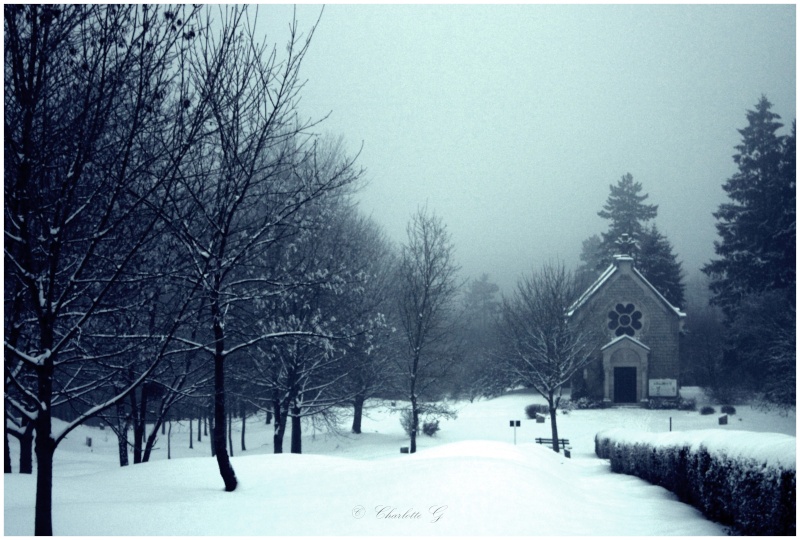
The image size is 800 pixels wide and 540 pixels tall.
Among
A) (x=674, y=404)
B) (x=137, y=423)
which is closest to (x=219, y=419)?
(x=137, y=423)

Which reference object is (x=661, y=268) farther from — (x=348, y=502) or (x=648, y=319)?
(x=348, y=502)

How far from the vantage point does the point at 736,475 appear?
7.06m

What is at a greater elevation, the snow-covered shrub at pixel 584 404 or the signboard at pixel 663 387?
the signboard at pixel 663 387

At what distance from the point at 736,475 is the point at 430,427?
2295 centimetres

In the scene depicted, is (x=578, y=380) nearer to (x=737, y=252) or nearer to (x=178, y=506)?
(x=737, y=252)

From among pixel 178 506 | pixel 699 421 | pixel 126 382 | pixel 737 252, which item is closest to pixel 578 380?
pixel 699 421

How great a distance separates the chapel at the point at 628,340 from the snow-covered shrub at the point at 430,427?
501 inches

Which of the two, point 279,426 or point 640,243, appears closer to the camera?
point 279,426

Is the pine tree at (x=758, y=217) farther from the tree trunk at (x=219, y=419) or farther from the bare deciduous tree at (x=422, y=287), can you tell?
the tree trunk at (x=219, y=419)

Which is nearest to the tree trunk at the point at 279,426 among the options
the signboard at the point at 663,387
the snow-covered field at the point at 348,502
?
the snow-covered field at the point at 348,502

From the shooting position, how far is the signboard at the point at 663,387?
37531 mm

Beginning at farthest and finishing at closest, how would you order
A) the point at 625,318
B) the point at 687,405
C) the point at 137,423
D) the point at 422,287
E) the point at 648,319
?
the point at 625,318 → the point at 648,319 → the point at 687,405 → the point at 422,287 → the point at 137,423

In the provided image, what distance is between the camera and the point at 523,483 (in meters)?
8.32

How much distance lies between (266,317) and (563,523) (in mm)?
8533
